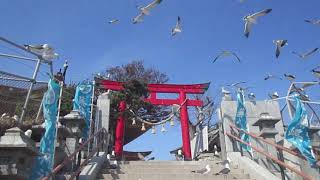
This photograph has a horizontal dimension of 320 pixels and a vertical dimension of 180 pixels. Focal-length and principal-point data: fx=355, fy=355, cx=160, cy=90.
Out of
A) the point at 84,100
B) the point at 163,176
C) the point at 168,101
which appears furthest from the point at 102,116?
the point at 168,101

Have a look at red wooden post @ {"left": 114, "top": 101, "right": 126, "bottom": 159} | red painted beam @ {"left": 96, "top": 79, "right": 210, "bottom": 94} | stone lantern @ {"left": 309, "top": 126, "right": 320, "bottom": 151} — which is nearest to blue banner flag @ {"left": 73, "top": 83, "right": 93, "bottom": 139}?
red wooden post @ {"left": 114, "top": 101, "right": 126, "bottom": 159}

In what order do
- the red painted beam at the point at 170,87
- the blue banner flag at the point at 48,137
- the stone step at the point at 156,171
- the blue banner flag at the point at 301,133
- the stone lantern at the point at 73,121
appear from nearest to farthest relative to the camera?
the blue banner flag at the point at 48,137 < the blue banner flag at the point at 301,133 < the stone lantern at the point at 73,121 < the stone step at the point at 156,171 < the red painted beam at the point at 170,87

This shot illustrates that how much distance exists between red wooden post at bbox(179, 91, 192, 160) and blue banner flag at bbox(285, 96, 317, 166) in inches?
346

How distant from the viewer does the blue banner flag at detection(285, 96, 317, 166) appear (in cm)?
808

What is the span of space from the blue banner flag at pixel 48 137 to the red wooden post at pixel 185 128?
1060 cm

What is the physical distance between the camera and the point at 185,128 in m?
18.5

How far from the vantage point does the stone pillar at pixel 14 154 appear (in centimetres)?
483

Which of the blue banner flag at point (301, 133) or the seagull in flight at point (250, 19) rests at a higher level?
the seagull in flight at point (250, 19)

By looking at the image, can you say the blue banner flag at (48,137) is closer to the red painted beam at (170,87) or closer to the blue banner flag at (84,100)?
the blue banner flag at (84,100)

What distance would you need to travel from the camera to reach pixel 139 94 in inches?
774

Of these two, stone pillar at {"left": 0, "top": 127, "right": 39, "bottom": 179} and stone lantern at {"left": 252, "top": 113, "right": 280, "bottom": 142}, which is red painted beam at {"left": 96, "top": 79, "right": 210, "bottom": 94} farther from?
stone pillar at {"left": 0, "top": 127, "right": 39, "bottom": 179}

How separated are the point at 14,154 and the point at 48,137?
1.86 m

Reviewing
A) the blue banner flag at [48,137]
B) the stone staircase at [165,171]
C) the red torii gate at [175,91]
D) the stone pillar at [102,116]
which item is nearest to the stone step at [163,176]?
the stone staircase at [165,171]

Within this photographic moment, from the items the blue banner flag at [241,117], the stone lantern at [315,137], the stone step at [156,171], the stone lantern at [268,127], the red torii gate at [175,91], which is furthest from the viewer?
the red torii gate at [175,91]
